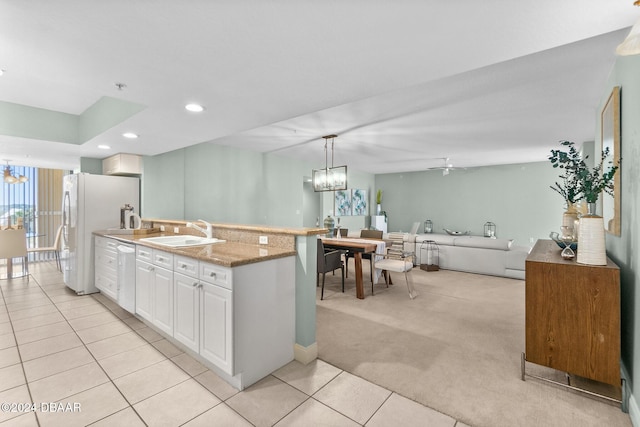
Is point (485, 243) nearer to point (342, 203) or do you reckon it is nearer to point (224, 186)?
point (342, 203)

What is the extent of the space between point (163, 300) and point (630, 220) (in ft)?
11.2

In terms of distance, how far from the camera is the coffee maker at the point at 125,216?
4.21 m

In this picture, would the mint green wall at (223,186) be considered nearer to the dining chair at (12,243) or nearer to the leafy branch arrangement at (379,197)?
the dining chair at (12,243)

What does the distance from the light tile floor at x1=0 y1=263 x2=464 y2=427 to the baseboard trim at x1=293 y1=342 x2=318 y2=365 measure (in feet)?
0.17

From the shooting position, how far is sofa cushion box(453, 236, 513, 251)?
17.0 ft

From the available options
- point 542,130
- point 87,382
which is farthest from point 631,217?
point 87,382

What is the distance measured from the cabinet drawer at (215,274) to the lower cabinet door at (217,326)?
0.03 meters

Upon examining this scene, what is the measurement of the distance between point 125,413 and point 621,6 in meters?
3.24

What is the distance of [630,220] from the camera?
1764 millimetres

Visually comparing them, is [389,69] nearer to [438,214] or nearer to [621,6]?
[621,6]

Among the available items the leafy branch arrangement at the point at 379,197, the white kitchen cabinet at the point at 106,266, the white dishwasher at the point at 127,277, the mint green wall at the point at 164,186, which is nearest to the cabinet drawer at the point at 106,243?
the white kitchen cabinet at the point at 106,266

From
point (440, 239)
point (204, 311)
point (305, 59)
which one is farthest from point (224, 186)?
point (440, 239)

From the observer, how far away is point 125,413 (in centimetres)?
174

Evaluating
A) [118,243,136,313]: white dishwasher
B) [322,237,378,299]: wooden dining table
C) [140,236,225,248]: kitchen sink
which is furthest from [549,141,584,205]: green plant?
[118,243,136,313]: white dishwasher
